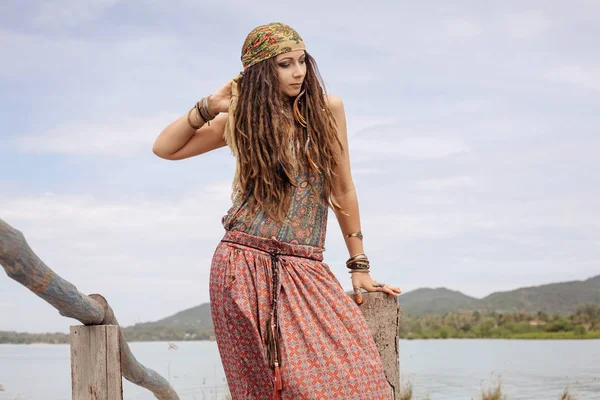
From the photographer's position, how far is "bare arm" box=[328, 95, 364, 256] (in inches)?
123

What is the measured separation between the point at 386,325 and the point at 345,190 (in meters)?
0.66

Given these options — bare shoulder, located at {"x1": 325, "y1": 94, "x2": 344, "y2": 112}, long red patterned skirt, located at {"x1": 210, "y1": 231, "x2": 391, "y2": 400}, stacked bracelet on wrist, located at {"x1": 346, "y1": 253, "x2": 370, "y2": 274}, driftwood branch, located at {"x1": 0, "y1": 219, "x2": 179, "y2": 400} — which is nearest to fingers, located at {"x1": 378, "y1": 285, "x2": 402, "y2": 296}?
stacked bracelet on wrist, located at {"x1": 346, "y1": 253, "x2": 370, "y2": 274}

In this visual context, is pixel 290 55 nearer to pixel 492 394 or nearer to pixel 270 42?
pixel 270 42

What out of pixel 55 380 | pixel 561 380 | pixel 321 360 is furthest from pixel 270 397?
pixel 561 380

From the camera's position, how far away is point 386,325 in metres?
3.28

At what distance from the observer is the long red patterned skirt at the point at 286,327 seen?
8.75 feet

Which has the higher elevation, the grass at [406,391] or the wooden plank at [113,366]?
the wooden plank at [113,366]

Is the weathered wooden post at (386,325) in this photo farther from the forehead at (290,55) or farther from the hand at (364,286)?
the forehead at (290,55)

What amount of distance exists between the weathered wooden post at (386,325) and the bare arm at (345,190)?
9.9 inches

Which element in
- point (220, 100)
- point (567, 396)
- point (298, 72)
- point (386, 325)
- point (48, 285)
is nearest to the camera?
point (48, 285)

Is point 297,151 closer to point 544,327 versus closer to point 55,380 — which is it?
point 55,380

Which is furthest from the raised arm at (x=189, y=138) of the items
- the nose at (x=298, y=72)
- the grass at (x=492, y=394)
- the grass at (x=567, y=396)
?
the grass at (x=567, y=396)

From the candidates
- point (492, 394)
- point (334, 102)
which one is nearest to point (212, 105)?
point (334, 102)

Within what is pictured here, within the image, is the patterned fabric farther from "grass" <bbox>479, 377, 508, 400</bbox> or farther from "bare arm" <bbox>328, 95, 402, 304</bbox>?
"grass" <bbox>479, 377, 508, 400</bbox>
